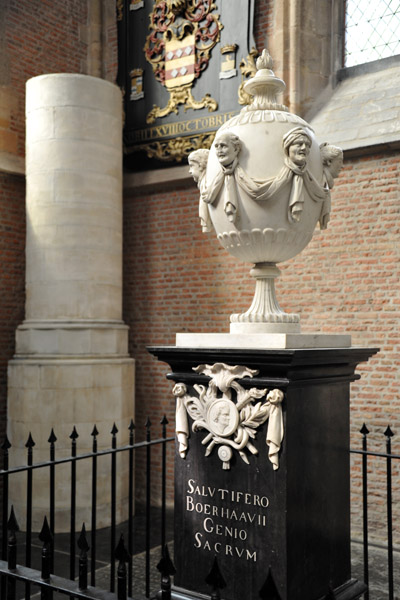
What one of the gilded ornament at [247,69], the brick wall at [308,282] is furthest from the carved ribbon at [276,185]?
the gilded ornament at [247,69]

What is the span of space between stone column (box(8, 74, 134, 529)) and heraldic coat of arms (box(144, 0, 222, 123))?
0.94m

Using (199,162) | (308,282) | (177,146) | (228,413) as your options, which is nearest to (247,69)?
(177,146)

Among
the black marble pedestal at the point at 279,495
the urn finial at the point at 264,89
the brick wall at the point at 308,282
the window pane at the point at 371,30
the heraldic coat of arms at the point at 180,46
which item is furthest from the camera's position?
the heraldic coat of arms at the point at 180,46

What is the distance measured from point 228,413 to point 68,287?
4.27m

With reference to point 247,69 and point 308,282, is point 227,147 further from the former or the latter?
point 247,69

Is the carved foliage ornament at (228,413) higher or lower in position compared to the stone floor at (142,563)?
higher

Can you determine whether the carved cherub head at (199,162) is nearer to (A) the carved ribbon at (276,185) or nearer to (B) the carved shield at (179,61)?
(A) the carved ribbon at (276,185)

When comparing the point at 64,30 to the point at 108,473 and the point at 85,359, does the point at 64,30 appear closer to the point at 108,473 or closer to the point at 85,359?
the point at 85,359

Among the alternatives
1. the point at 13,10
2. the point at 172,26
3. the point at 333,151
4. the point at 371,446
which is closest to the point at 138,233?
the point at 172,26

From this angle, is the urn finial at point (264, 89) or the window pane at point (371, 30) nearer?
the urn finial at point (264, 89)

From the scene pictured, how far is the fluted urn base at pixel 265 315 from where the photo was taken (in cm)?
322

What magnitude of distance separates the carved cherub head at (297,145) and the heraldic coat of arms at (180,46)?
15.4 feet

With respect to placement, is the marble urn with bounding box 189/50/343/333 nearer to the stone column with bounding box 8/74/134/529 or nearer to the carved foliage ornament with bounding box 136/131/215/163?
the stone column with bounding box 8/74/134/529

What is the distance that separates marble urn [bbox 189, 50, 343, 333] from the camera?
3.09 metres
